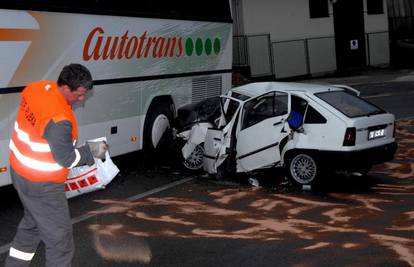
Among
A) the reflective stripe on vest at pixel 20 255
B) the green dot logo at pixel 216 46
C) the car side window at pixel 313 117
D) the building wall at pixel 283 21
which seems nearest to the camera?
the reflective stripe on vest at pixel 20 255

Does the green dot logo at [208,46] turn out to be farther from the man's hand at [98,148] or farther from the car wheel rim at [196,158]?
the man's hand at [98,148]

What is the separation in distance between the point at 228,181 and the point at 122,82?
2.46 m

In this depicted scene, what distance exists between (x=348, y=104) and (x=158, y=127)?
12.7 feet

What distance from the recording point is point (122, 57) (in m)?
10.8

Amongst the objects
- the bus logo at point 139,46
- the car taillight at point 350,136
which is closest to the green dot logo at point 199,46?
the bus logo at point 139,46

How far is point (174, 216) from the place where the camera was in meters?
8.32

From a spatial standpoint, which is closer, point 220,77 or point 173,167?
point 173,167

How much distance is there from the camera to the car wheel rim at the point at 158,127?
39.5 feet

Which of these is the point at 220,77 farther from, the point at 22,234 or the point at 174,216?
the point at 22,234

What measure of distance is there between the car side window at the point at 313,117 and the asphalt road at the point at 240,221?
1.00 m

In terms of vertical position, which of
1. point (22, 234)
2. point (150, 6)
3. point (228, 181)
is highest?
point (150, 6)

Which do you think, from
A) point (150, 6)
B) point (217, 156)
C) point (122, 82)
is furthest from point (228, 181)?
point (150, 6)

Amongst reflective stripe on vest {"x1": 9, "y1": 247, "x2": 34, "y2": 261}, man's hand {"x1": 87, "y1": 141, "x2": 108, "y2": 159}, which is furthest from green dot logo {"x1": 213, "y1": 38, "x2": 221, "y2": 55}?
reflective stripe on vest {"x1": 9, "y1": 247, "x2": 34, "y2": 261}

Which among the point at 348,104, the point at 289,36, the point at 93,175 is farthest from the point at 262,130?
the point at 289,36
